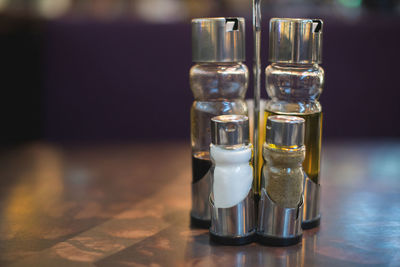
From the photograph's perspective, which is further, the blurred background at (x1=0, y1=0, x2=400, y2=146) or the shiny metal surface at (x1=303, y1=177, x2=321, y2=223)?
the blurred background at (x1=0, y1=0, x2=400, y2=146)

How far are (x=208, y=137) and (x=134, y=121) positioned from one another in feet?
2.43

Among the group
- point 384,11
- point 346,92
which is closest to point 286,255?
point 346,92

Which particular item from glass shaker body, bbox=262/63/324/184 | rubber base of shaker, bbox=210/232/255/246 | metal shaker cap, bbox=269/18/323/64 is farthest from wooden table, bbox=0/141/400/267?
metal shaker cap, bbox=269/18/323/64

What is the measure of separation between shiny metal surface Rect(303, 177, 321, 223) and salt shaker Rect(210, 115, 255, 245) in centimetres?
8

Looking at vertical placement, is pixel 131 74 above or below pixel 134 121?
above

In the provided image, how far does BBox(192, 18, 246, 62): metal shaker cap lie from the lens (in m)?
0.60

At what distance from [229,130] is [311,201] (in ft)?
0.55

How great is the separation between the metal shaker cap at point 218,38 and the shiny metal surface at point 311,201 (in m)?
0.18

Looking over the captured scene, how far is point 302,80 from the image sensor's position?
608 millimetres

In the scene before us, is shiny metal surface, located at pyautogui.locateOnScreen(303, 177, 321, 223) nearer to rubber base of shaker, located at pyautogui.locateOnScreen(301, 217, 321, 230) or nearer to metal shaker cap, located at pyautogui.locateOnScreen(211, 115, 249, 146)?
rubber base of shaker, located at pyautogui.locateOnScreen(301, 217, 321, 230)

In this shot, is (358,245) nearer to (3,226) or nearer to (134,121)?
(3,226)

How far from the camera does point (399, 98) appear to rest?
134 cm

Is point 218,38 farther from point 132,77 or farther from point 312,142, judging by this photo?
point 132,77

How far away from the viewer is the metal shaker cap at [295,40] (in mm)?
586
